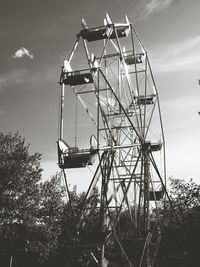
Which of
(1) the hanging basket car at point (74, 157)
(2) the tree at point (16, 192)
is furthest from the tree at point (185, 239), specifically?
(2) the tree at point (16, 192)

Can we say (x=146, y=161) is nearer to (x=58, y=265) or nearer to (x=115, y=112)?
(x=115, y=112)

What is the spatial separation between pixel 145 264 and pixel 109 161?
545 cm

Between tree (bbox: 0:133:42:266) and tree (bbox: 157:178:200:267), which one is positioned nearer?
tree (bbox: 157:178:200:267)

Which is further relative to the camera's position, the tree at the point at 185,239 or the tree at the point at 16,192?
the tree at the point at 16,192

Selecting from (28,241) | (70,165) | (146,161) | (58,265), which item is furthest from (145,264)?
(58,265)

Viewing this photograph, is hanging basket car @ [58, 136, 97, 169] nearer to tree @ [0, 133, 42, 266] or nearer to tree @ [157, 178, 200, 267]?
tree @ [157, 178, 200, 267]

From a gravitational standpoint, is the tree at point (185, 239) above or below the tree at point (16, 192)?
below

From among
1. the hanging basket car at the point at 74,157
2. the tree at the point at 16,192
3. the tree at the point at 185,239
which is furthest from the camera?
the tree at the point at 16,192

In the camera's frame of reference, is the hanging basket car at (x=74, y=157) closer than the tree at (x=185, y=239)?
No

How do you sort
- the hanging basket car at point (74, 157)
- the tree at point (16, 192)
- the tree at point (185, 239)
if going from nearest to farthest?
1. the tree at point (185, 239)
2. the hanging basket car at point (74, 157)
3. the tree at point (16, 192)

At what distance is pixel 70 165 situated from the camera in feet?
50.0

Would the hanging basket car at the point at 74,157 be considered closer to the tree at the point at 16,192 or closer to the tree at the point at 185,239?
the tree at the point at 185,239

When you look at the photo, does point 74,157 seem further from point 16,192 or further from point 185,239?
point 16,192

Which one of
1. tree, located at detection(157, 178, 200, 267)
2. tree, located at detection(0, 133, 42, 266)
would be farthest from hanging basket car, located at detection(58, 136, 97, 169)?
tree, located at detection(0, 133, 42, 266)
